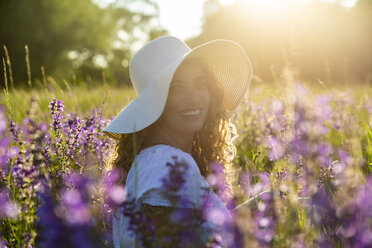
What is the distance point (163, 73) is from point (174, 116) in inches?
13.6

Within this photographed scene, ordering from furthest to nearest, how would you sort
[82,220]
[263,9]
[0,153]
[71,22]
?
[71,22] < [263,9] < [0,153] < [82,220]

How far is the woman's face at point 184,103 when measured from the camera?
216 cm

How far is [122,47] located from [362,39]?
28848 millimetres

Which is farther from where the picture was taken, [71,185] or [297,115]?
[71,185]

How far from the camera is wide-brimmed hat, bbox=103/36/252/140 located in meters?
1.93

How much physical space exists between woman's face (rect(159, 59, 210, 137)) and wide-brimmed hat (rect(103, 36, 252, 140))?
109 millimetres

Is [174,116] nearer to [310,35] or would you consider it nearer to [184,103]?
[184,103]

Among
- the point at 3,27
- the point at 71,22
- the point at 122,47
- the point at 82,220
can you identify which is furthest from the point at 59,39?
the point at 82,220

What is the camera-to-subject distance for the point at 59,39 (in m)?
24.9

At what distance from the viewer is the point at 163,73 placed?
195cm

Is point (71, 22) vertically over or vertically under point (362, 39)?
over

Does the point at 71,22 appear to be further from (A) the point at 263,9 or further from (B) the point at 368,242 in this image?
(B) the point at 368,242

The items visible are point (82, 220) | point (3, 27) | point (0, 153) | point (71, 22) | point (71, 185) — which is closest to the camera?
point (82, 220)

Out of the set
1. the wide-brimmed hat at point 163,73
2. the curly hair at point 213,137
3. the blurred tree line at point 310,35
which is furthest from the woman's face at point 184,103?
the blurred tree line at point 310,35
